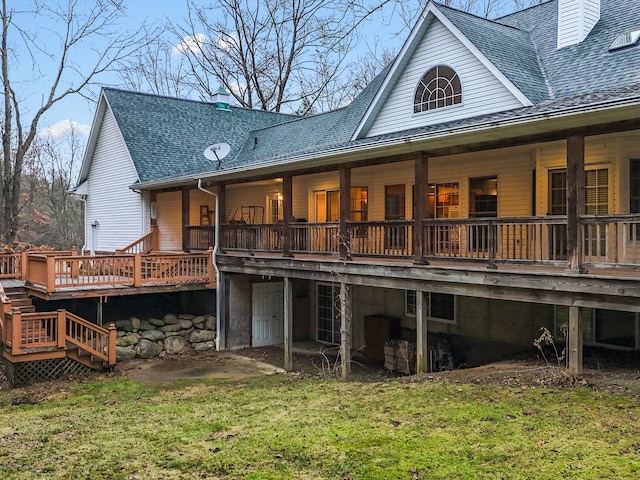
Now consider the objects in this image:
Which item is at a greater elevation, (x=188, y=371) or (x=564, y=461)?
(x=564, y=461)

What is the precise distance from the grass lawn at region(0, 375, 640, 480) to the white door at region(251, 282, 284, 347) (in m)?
7.30

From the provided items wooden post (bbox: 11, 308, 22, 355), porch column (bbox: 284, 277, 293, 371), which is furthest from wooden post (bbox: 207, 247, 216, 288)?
wooden post (bbox: 11, 308, 22, 355)

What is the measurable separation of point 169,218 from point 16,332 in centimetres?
923

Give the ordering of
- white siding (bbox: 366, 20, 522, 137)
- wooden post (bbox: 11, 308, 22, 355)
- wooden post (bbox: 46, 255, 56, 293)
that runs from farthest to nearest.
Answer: wooden post (bbox: 46, 255, 56, 293) → wooden post (bbox: 11, 308, 22, 355) → white siding (bbox: 366, 20, 522, 137)

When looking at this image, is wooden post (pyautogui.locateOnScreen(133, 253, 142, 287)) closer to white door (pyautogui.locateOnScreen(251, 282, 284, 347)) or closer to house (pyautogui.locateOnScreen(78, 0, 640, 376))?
house (pyautogui.locateOnScreen(78, 0, 640, 376))

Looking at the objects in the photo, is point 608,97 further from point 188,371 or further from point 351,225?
point 188,371

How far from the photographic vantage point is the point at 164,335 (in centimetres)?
1670

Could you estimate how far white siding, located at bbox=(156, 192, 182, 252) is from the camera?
2111cm

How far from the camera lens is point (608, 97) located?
8.14 meters

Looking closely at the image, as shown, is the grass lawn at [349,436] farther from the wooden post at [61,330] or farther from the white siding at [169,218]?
the white siding at [169,218]

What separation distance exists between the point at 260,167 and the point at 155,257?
4.40 meters

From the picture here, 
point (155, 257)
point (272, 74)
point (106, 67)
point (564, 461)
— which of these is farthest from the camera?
point (272, 74)

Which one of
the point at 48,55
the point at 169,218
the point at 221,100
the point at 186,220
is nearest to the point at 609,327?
the point at 186,220

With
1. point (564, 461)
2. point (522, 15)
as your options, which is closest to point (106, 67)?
point (522, 15)
